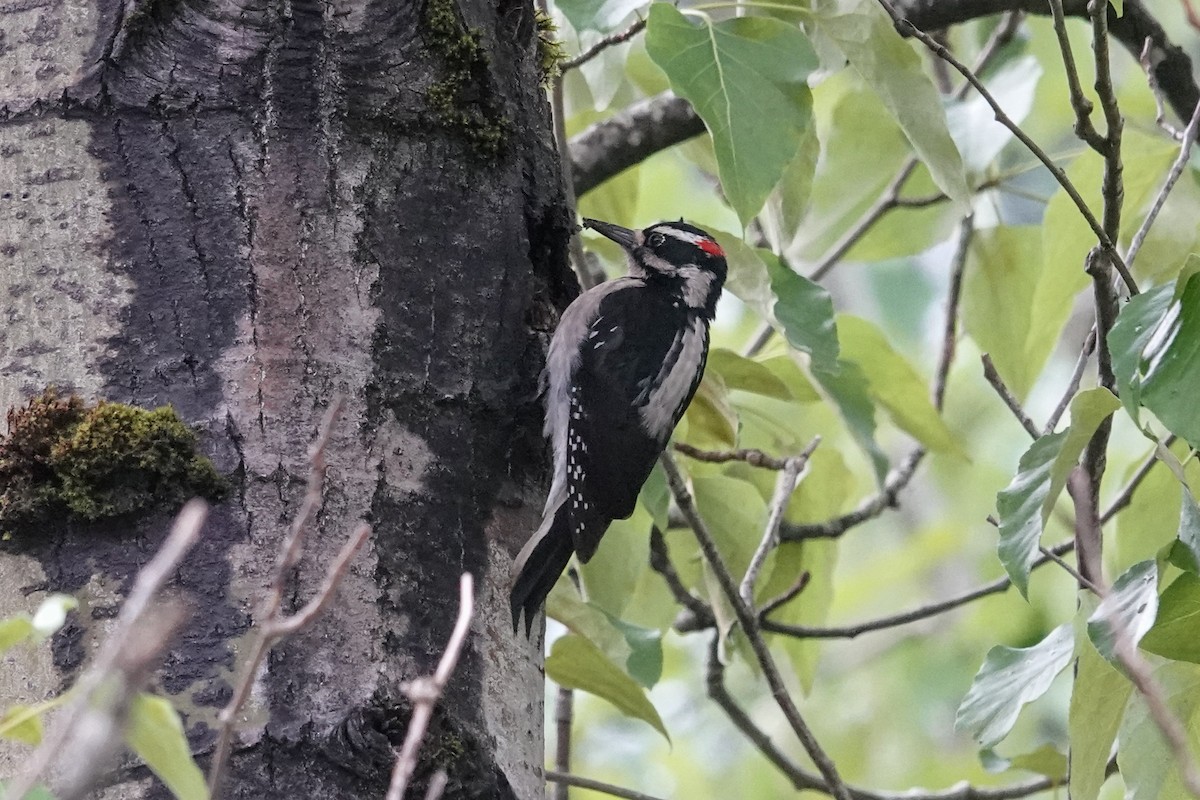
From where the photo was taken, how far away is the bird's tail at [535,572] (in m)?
2.04

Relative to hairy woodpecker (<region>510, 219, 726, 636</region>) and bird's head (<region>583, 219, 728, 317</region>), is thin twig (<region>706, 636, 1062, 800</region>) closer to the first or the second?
hairy woodpecker (<region>510, 219, 726, 636</region>)

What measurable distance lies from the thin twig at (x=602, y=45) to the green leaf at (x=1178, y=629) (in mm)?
1447

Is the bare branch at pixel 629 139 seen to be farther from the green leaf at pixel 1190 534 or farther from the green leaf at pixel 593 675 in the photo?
the green leaf at pixel 1190 534

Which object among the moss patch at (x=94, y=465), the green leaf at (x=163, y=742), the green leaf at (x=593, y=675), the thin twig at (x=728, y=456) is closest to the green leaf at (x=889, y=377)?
the thin twig at (x=728, y=456)

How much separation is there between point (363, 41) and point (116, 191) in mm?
435

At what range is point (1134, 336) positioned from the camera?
1734 millimetres

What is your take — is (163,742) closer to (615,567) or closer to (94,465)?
(94,465)

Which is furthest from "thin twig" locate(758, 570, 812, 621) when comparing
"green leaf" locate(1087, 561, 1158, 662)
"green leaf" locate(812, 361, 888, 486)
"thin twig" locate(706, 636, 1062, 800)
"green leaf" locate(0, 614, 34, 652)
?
"green leaf" locate(0, 614, 34, 652)

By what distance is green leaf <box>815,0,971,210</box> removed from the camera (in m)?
2.36

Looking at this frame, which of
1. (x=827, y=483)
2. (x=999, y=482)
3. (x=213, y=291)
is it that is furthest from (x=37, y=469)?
(x=999, y=482)

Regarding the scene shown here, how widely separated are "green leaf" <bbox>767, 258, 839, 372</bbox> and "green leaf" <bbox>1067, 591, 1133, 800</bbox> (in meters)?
0.75

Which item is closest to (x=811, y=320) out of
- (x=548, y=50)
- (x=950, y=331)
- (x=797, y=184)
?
(x=797, y=184)

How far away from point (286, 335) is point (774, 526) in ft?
4.38

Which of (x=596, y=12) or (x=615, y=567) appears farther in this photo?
(x=615, y=567)
